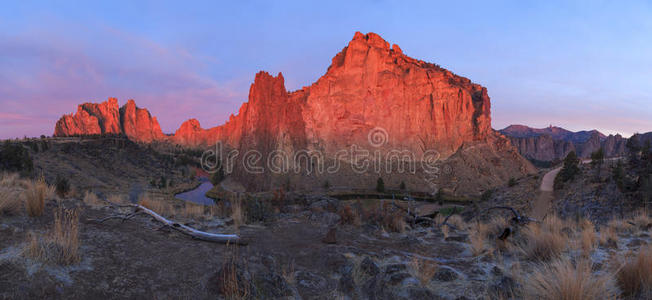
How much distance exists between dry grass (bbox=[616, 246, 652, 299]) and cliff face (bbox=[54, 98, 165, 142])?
159 meters

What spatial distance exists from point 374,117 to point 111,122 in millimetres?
146104

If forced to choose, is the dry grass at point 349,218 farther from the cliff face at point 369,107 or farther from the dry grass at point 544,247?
the cliff face at point 369,107

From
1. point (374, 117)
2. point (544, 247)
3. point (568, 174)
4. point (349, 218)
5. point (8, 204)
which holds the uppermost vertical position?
point (374, 117)

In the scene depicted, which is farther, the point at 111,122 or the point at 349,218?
the point at 111,122

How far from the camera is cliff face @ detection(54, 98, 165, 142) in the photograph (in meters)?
131

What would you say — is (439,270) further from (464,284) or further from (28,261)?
(28,261)

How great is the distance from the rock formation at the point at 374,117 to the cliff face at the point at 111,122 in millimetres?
100416

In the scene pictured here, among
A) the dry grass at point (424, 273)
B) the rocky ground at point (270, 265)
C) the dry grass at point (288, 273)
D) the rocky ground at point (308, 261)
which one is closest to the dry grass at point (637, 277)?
the rocky ground at point (308, 261)

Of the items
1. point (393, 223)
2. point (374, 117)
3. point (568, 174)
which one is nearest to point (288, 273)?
point (393, 223)

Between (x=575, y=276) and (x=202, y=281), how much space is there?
3593 mm

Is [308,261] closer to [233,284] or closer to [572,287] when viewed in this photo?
[233,284]

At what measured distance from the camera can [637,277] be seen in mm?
2770

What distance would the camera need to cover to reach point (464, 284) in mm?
3537

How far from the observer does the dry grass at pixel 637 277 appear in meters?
2.62
